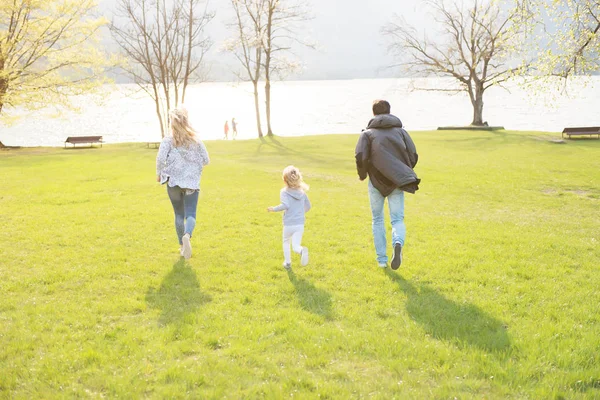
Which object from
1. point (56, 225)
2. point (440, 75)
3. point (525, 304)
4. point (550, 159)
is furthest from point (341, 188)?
point (440, 75)

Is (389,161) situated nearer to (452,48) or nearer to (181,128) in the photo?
(181,128)

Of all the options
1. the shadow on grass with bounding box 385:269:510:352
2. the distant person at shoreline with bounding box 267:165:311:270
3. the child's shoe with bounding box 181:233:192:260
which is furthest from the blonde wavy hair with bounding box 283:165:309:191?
the shadow on grass with bounding box 385:269:510:352

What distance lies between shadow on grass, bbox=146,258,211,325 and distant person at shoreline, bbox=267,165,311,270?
1.47 metres

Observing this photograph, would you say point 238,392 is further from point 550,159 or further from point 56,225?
point 550,159

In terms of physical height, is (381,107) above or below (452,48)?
below

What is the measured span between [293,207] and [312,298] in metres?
1.54

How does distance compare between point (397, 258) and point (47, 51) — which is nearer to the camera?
point (397, 258)

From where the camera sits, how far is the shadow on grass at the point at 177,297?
5732mm

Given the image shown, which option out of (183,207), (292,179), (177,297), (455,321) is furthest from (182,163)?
(455,321)

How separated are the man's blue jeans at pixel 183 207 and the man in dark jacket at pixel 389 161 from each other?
2.71 metres

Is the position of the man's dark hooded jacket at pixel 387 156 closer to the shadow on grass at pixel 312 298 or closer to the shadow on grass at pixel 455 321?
the shadow on grass at pixel 455 321

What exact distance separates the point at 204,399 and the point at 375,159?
406 centimetres

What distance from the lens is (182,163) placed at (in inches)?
300

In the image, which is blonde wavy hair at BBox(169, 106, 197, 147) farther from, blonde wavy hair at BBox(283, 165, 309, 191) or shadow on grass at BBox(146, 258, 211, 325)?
shadow on grass at BBox(146, 258, 211, 325)
